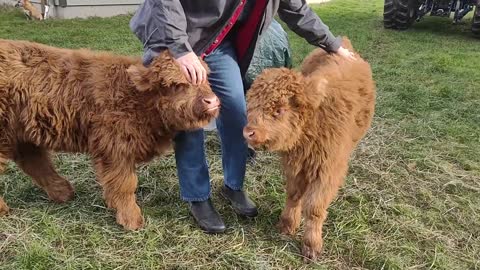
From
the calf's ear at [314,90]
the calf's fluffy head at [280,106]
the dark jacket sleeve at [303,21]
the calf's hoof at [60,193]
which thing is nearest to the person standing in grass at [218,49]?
the dark jacket sleeve at [303,21]

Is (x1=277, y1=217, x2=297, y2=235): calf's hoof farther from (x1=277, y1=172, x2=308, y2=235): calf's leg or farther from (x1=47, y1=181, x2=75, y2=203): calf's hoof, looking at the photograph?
(x1=47, y1=181, x2=75, y2=203): calf's hoof

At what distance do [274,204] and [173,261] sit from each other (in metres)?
1.10

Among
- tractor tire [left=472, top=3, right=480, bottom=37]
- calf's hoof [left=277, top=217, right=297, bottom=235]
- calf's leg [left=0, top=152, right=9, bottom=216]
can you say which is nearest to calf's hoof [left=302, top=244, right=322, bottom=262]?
calf's hoof [left=277, top=217, right=297, bottom=235]

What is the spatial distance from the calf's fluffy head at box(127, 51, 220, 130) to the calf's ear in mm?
589

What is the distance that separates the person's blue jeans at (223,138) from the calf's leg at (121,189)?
1.15 feet

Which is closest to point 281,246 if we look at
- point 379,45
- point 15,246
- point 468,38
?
point 15,246

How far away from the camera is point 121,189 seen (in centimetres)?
366

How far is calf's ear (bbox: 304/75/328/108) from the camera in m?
3.16

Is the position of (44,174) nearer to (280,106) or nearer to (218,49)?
(218,49)

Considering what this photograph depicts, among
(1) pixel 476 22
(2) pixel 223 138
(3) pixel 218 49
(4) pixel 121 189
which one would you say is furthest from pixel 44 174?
(1) pixel 476 22

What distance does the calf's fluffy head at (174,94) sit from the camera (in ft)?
11.0

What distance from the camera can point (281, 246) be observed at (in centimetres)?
363

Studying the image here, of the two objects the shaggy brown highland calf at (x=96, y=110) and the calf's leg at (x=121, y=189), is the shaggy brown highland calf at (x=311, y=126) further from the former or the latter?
the calf's leg at (x=121, y=189)

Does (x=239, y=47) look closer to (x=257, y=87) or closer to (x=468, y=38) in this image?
(x=257, y=87)
